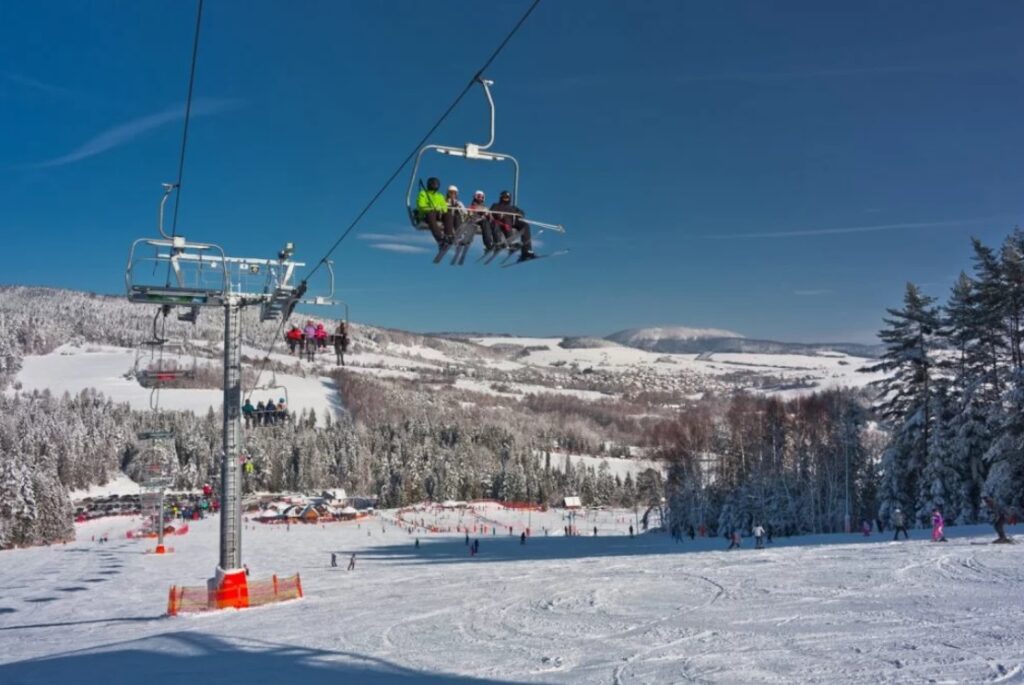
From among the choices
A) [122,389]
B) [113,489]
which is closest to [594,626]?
[113,489]

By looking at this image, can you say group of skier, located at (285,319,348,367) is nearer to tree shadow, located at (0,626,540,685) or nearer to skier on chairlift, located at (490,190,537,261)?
tree shadow, located at (0,626,540,685)

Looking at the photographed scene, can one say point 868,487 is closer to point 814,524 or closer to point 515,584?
point 814,524

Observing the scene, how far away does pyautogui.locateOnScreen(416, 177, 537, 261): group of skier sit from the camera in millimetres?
10375

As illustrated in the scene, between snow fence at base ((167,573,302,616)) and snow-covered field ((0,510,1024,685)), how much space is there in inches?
28.9

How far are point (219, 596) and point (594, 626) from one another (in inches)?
404

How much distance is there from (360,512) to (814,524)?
5155cm

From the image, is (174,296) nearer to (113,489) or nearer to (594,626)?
(594,626)

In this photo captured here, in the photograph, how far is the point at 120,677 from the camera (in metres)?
11.2

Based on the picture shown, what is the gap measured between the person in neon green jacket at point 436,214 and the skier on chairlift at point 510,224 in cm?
68

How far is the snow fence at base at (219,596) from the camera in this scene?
19297mm

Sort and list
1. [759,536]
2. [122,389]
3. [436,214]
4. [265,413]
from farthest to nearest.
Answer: [122,389] → [759,536] → [265,413] → [436,214]

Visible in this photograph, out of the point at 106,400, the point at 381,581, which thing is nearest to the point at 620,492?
the point at 381,581

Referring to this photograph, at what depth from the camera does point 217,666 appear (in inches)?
464

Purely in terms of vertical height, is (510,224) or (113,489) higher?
(510,224)
